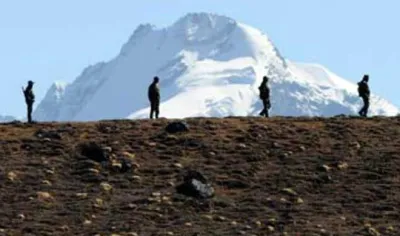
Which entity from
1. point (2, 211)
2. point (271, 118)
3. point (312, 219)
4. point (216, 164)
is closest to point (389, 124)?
point (271, 118)

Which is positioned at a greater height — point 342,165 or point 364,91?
point 364,91

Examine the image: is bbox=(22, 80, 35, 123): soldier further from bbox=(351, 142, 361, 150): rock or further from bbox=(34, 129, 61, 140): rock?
bbox=(351, 142, 361, 150): rock

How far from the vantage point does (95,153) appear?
49.0 meters

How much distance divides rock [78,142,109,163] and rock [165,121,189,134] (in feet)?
12.1

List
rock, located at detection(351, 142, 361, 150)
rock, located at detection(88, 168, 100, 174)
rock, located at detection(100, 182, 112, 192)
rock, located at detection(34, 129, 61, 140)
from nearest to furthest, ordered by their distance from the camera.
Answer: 1. rock, located at detection(100, 182, 112, 192)
2. rock, located at detection(88, 168, 100, 174)
3. rock, located at detection(351, 142, 361, 150)
4. rock, located at detection(34, 129, 61, 140)

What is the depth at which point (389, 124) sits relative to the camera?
54344mm

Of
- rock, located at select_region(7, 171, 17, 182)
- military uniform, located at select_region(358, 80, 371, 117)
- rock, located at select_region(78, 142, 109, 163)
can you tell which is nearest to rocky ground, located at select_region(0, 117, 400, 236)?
rock, located at select_region(7, 171, 17, 182)

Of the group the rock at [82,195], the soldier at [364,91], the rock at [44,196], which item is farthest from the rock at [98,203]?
the soldier at [364,91]

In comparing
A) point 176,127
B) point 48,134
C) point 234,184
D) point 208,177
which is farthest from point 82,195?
point 176,127

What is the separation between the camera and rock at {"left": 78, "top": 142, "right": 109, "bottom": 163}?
48781 mm

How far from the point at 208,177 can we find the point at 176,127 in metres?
5.39

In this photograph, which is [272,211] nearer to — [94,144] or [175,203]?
[175,203]

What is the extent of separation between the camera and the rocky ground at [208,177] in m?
42.7

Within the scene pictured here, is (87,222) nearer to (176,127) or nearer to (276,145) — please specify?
(276,145)
